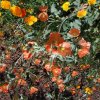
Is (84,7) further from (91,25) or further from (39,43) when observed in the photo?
(39,43)

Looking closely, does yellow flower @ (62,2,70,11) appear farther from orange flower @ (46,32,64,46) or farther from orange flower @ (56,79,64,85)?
orange flower @ (56,79,64,85)

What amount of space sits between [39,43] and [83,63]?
1222mm

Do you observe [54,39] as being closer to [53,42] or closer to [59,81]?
[53,42]

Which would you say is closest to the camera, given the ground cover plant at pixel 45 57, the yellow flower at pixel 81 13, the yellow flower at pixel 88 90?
the yellow flower at pixel 81 13

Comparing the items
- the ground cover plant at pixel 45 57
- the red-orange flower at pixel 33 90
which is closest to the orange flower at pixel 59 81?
the ground cover plant at pixel 45 57

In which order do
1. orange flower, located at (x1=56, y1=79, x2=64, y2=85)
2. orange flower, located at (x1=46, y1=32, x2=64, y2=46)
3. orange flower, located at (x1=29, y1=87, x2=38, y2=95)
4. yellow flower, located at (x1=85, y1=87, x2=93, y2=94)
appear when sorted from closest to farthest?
1. orange flower, located at (x1=46, y1=32, x2=64, y2=46)
2. orange flower, located at (x1=56, y1=79, x2=64, y2=85)
3. orange flower, located at (x1=29, y1=87, x2=38, y2=95)
4. yellow flower, located at (x1=85, y1=87, x2=93, y2=94)

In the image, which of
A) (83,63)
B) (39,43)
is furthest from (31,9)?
(39,43)

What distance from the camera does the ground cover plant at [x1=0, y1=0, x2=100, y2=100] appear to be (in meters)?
1.71

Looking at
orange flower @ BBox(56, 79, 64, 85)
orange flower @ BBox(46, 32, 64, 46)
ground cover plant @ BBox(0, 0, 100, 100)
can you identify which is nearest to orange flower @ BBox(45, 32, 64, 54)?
orange flower @ BBox(46, 32, 64, 46)

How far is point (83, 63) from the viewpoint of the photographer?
2.66m

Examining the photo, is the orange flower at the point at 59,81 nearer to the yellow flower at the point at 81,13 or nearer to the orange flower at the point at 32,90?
the orange flower at the point at 32,90

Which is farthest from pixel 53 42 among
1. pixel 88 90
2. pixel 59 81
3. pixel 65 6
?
pixel 88 90

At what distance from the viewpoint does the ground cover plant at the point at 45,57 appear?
1714 millimetres

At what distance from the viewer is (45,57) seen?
5.28 ft
